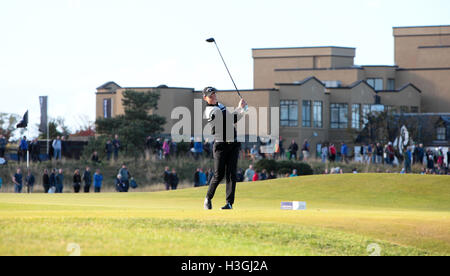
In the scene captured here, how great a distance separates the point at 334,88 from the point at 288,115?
706cm

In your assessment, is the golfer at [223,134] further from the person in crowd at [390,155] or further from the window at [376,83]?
the window at [376,83]

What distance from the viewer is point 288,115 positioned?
82250 mm

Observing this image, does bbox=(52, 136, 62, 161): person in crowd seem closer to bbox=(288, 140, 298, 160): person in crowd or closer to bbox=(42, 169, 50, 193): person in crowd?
bbox=(42, 169, 50, 193): person in crowd

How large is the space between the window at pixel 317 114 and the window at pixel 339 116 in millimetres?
1731

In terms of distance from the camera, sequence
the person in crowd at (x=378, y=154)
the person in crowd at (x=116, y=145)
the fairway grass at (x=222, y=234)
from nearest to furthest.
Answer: the fairway grass at (x=222, y=234) < the person in crowd at (x=116, y=145) < the person in crowd at (x=378, y=154)

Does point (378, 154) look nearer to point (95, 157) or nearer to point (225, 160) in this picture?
point (95, 157)

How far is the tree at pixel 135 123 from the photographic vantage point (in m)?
65.6

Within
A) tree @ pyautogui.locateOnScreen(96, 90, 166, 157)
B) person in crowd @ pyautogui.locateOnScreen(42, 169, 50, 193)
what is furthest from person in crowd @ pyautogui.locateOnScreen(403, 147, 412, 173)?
person in crowd @ pyautogui.locateOnScreen(42, 169, 50, 193)

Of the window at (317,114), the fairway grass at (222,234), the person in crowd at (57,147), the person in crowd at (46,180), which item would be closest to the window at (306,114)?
the window at (317,114)

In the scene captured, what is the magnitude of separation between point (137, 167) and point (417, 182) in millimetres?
30319

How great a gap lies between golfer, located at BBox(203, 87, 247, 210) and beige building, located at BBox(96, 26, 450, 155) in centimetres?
5918

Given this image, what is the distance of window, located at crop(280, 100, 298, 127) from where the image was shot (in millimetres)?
82125

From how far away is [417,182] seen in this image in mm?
29328

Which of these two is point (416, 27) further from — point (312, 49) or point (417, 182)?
point (417, 182)
